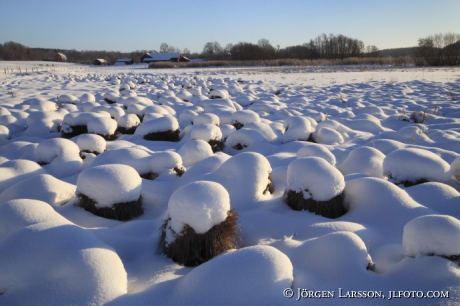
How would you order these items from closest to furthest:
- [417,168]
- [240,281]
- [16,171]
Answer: [240,281] → [417,168] → [16,171]

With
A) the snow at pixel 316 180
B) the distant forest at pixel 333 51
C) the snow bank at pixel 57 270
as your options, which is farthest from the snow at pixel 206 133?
the distant forest at pixel 333 51

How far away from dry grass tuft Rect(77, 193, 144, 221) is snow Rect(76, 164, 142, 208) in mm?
32

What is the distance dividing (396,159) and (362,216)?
0.98m

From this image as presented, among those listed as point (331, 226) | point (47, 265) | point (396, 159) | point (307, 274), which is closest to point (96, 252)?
point (47, 265)

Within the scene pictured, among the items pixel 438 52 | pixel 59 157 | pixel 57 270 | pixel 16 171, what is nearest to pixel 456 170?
pixel 57 270

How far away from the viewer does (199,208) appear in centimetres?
194

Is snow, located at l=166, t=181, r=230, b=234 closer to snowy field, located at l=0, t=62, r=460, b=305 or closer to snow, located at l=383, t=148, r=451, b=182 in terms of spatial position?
snowy field, located at l=0, t=62, r=460, b=305

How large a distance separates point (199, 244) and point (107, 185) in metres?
1.03

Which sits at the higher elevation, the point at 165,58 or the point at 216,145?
the point at 165,58

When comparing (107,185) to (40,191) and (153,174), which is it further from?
(153,174)

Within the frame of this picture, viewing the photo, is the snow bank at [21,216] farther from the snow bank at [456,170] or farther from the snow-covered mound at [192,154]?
the snow bank at [456,170]

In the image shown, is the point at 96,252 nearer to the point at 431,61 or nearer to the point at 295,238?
the point at 295,238

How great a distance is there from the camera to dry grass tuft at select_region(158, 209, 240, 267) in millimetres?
1988

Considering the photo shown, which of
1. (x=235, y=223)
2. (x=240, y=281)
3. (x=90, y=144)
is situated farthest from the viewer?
(x=90, y=144)
